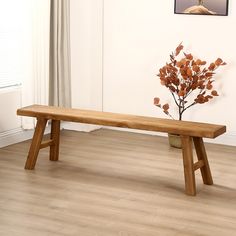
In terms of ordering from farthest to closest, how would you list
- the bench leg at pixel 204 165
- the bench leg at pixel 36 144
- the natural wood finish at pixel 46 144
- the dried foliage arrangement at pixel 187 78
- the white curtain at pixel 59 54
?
the white curtain at pixel 59 54
the dried foliage arrangement at pixel 187 78
the natural wood finish at pixel 46 144
the bench leg at pixel 36 144
the bench leg at pixel 204 165

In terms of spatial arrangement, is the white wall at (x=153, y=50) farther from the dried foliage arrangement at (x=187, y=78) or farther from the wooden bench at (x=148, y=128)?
the wooden bench at (x=148, y=128)

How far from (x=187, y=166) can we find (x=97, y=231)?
3.38 ft

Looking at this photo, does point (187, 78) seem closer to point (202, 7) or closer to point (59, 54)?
point (202, 7)

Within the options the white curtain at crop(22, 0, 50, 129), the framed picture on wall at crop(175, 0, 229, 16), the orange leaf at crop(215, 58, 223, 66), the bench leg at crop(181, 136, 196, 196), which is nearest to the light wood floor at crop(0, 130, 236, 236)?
the bench leg at crop(181, 136, 196, 196)

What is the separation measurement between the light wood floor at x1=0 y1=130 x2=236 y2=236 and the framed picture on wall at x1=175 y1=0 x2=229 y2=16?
1.26 m

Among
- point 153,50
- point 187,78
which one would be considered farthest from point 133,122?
point 153,50

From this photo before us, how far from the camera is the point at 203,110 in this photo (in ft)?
19.6

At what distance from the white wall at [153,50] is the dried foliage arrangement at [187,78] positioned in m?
0.14

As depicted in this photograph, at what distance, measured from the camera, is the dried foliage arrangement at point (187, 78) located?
562cm

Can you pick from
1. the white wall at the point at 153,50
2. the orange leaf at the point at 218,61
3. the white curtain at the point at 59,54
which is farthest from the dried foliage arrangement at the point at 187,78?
the white curtain at the point at 59,54

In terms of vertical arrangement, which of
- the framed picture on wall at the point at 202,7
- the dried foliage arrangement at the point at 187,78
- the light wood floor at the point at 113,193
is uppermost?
the framed picture on wall at the point at 202,7

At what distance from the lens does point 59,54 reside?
6117 millimetres

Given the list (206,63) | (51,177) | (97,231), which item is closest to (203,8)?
(206,63)

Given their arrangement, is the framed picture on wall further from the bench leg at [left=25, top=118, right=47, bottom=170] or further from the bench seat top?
the bench leg at [left=25, top=118, right=47, bottom=170]
